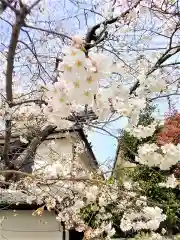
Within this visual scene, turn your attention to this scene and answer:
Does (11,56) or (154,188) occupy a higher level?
(11,56)

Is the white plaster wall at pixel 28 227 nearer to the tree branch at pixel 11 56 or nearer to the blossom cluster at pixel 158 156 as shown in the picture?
the tree branch at pixel 11 56

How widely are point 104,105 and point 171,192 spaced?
8.98 metres

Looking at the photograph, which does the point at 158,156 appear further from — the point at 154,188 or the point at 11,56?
the point at 154,188

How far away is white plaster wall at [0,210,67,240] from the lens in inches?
345

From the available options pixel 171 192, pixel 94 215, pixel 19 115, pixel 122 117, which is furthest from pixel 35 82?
pixel 171 192

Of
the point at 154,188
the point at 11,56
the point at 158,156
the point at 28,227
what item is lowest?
the point at 28,227

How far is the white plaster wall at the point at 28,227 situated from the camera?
8766 millimetres

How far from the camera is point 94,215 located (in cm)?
814

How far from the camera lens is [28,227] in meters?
8.80

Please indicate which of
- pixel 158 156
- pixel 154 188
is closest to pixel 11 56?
pixel 158 156

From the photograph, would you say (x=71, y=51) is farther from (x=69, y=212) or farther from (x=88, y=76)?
(x=69, y=212)

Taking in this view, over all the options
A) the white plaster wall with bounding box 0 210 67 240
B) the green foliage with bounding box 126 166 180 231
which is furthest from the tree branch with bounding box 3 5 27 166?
the green foliage with bounding box 126 166 180 231

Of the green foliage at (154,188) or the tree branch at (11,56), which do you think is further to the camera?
the green foliage at (154,188)

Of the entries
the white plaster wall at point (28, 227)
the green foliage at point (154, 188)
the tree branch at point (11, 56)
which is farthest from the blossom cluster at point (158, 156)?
the green foliage at point (154, 188)
